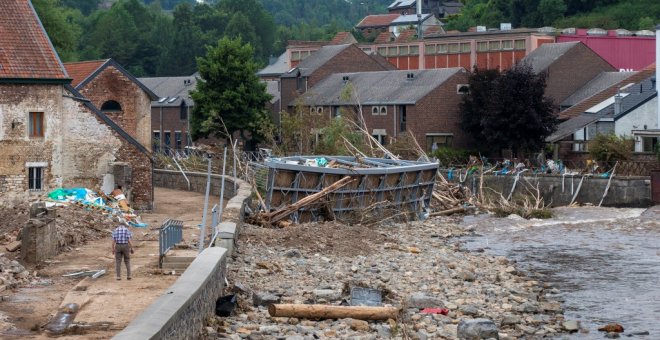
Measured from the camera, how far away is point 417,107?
75.8m

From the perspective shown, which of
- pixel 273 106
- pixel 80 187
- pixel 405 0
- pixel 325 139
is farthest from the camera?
pixel 405 0

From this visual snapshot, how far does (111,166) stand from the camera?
45.3m

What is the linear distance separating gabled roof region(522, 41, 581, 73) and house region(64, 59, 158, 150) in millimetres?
33047

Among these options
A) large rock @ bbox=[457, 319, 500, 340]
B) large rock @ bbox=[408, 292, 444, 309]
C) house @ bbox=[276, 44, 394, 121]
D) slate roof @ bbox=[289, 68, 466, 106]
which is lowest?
large rock @ bbox=[457, 319, 500, 340]

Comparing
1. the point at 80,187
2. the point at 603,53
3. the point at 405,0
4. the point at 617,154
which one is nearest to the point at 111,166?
the point at 80,187

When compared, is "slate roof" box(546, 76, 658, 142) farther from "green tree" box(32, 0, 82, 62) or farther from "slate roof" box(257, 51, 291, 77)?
"slate roof" box(257, 51, 291, 77)

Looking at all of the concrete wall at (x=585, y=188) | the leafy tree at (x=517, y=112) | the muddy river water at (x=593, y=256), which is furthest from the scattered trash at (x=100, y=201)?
the leafy tree at (x=517, y=112)

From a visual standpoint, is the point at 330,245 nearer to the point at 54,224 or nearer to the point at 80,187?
the point at 54,224

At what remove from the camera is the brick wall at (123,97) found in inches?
2041

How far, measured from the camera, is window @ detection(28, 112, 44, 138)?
139 ft

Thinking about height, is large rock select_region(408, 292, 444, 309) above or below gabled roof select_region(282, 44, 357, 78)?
below

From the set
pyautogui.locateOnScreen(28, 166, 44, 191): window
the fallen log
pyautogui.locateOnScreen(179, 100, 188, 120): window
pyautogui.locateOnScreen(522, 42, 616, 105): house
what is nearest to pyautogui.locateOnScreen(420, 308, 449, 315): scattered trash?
the fallen log

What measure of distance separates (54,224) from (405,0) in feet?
536

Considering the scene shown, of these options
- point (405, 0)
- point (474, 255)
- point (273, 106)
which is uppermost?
point (405, 0)
